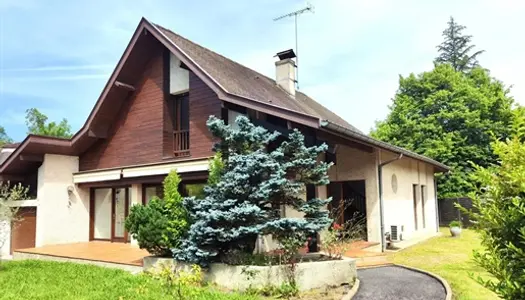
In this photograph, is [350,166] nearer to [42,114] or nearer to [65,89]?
[65,89]

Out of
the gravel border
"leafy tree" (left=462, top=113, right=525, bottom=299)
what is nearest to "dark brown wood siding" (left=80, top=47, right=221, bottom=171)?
the gravel border

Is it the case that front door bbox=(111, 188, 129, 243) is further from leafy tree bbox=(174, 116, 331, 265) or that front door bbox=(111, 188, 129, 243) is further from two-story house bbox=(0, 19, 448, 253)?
leafy tree bbox=(174, 116, 331, 265)

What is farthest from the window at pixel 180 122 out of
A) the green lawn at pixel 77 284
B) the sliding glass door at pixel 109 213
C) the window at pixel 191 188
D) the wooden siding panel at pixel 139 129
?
the green lawn at pixel 77 284

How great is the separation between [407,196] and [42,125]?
180 feet

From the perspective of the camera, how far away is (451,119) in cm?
3669

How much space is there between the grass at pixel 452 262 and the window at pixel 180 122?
9.17m

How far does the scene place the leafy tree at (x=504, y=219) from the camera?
4719 millimetres

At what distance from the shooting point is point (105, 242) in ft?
62.8

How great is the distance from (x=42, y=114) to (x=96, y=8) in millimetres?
49886

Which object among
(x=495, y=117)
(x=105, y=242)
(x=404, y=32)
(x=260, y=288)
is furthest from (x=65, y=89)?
(x=495, y=117)

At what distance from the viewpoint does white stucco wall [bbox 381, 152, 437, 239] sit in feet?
59.2

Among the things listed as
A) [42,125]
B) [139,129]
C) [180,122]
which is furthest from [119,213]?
[42,125]

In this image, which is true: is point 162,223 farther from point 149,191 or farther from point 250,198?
point 149,191

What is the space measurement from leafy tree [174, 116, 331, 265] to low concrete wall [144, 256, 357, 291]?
610 mm
